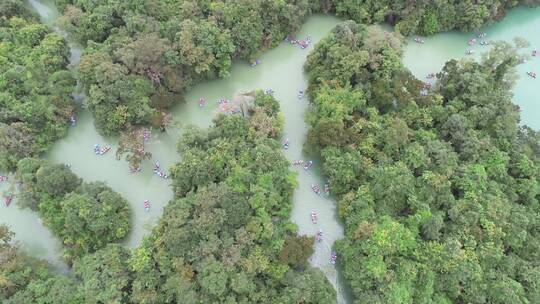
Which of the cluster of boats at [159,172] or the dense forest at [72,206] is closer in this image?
the dense forest at [72,206]

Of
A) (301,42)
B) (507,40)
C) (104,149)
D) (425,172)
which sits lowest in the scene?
(425,172)

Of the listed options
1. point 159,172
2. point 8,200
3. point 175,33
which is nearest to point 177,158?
point 159,172

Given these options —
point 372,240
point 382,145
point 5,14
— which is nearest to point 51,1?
point 5,14

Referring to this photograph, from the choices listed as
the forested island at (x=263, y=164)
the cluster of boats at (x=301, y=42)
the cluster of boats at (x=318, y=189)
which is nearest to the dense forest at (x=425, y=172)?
the forested island at (x=263, y=164)

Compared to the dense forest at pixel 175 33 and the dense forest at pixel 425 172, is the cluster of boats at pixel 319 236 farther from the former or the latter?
the dense forest at pixel 175 33

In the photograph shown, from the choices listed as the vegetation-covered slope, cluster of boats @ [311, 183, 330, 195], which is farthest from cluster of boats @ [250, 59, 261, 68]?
cluster of boats @ [311, 183, 330, 195]

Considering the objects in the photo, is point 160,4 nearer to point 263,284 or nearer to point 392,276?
point 263,284

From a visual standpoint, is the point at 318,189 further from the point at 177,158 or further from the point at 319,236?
the point at 177,158
